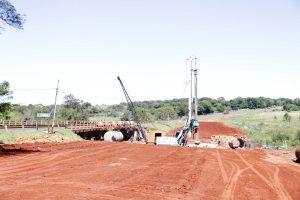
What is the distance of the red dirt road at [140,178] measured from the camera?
15.0 metres

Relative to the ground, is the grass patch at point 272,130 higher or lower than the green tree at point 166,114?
lower

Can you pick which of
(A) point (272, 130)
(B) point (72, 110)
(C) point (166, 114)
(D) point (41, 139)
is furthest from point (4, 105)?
(C) point (166, 114)

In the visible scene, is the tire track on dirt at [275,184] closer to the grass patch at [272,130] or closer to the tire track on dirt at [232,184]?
the tire track on dirt at [232,184]

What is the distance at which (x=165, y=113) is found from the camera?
15950 cm

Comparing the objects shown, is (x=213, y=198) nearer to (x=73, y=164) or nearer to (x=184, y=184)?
(x=184, y=184)

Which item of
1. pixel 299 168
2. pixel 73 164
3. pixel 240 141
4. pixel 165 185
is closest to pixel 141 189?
pixel 165 185

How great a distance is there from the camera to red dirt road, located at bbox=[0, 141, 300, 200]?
1498cm

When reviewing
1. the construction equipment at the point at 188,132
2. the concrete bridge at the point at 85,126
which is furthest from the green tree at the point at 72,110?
the construction equipment at the point at 188,132

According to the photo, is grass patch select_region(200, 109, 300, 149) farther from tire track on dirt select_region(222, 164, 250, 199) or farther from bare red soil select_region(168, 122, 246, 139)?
tire track on dirt select_region(222, 164, 250, 199)

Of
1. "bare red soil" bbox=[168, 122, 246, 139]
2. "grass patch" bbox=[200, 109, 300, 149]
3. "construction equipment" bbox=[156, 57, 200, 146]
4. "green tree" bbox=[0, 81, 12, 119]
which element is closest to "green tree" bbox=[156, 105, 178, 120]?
"grass patch" bbox=[200, 109, 300, 149]

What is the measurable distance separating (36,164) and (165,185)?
9.17 metres

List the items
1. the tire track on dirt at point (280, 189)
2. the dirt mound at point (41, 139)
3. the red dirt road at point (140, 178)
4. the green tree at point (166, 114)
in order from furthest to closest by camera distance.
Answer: the green tree at point (166, 114)
the dirt mound at point (41, 139)
the tire track on dirt at point (280, 189)
the red dirt road at point (140, 178)

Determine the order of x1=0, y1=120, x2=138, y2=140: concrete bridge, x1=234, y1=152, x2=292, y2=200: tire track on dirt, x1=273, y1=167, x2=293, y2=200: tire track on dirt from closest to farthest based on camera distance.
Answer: x1=273, y1=167, x2=293, y2=200: tire track on dirt → x1=234, y1=152, x2=292, y2=200: tire track on dirt → x1=0, y1=120, x2=138, y2=140: concrete bridge

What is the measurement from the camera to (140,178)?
Answer: 1828cm
